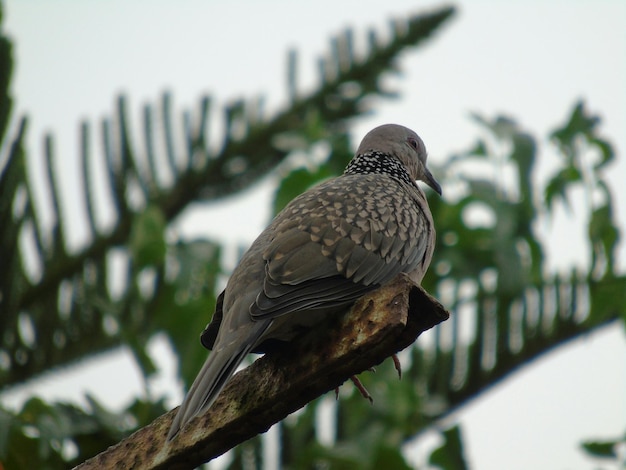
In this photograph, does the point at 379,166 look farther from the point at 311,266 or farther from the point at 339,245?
the point at 311,266

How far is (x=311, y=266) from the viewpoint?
3246 mm

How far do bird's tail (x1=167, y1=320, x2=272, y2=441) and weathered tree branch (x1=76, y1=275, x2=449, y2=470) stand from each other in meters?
0.08

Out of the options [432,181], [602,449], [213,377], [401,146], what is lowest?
[602,449]

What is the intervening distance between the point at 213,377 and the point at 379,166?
2003 mm

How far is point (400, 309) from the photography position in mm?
2584

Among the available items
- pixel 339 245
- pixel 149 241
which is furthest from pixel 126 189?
pixel 339 245

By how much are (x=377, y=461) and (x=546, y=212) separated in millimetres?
2129

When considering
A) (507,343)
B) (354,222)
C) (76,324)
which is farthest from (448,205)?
(76,324)

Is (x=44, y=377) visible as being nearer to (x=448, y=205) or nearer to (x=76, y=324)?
Answer: (x=76, y=324)

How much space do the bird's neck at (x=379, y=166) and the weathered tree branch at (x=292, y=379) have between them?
167cm

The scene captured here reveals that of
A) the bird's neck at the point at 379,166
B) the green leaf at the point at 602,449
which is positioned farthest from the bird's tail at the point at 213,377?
the green leaf at the point at 602,449

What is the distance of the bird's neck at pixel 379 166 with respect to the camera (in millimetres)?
4473

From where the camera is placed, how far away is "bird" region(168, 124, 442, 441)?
9.78 ft

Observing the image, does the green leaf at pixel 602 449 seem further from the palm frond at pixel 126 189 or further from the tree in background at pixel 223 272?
the palm frond at pixel 126 189
